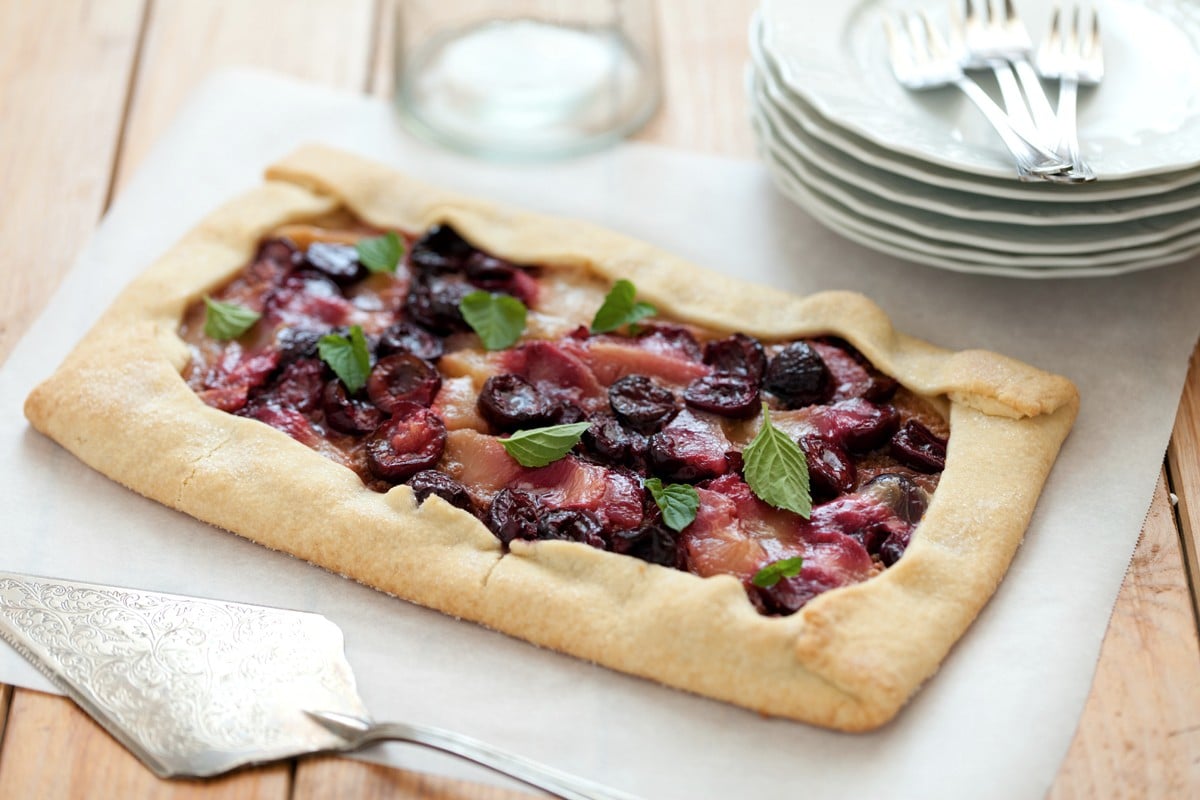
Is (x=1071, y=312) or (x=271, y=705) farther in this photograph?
(x=1071, y=312)

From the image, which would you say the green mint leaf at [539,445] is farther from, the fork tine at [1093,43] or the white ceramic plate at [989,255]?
the fork tine at [1093,43]

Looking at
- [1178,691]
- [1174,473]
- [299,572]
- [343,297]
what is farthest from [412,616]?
[1174,473]

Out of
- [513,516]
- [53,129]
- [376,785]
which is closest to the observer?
[376,785]

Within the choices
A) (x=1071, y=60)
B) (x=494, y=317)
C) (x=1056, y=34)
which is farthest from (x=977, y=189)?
(x=494, y=317)

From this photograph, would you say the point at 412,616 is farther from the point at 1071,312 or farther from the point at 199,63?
the point at 199,63

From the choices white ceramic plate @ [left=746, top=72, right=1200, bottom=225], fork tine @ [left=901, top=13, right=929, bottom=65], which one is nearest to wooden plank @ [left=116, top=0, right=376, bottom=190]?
white ceramic plate @ [left=746, top=72, right=1200, bottom=225]

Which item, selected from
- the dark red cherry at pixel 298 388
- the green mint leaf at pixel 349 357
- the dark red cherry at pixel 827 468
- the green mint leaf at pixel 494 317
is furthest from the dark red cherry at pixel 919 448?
the dark red cherry at pixel 298 388

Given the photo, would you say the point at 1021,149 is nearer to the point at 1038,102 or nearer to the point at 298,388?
the point at 1038,102
